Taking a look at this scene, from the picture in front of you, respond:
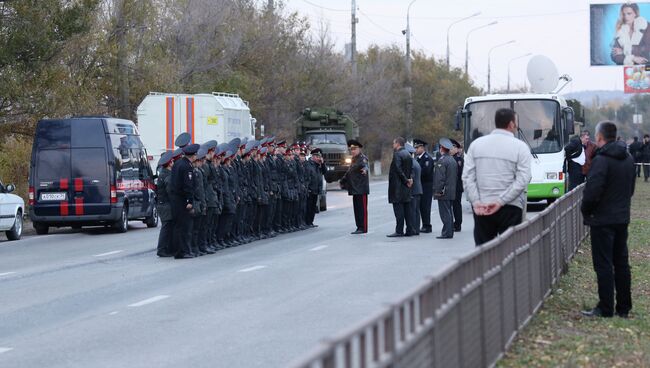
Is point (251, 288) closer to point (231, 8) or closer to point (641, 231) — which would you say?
point (641, 231)

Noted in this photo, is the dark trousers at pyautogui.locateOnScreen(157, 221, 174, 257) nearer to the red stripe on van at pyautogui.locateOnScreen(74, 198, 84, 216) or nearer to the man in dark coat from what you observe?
the man in dark coat

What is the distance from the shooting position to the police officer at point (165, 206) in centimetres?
1952

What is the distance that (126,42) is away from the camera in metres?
38.8

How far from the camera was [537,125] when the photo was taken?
31.1m

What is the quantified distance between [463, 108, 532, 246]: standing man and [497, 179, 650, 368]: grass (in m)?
0.98

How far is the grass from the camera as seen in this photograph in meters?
9.33

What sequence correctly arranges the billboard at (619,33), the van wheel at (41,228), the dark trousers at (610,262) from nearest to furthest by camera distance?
the dark trousers at (610,262) < the van wheel at (41,228) < the billboard at (619,33)

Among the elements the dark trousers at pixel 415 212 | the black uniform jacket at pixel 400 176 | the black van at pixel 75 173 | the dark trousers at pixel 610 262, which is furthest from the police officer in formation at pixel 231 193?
the dark trousers at pixel 610 262

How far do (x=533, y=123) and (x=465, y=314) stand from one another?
2414 cm

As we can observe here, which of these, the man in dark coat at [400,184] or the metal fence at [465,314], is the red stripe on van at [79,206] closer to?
the man in dark coat at [400,184]

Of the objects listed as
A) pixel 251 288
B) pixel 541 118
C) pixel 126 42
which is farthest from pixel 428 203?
pixel 126 42

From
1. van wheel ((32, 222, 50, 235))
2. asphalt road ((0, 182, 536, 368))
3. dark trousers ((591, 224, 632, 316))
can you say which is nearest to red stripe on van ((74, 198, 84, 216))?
van wheel ((32, 222, 50, 235))

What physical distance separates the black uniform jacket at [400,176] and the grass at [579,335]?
7748mm

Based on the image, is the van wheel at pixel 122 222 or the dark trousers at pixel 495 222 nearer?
the dark trousers at pixel 495 222
